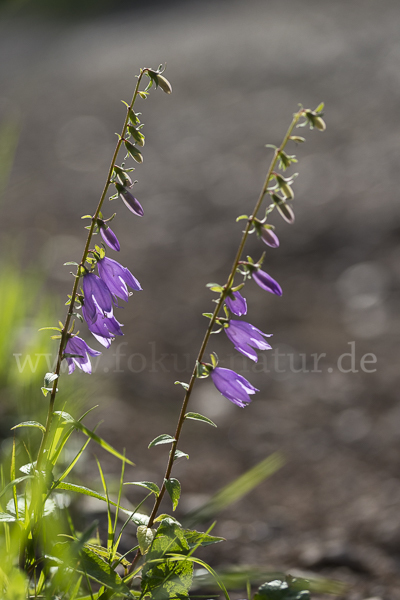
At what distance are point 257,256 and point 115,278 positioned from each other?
3.33 meters

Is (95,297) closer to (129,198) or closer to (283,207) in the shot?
(129,198)

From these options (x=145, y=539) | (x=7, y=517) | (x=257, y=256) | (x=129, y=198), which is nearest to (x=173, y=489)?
(x=145, y=539)

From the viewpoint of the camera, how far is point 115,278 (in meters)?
1.38

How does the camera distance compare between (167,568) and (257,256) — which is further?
(257,256)

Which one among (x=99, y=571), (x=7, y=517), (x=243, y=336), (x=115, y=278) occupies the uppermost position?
(x=115, y=278)

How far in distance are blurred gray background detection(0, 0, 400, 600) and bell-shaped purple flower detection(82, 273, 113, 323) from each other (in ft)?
4.31

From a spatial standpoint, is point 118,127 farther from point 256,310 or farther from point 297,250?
point 256,310

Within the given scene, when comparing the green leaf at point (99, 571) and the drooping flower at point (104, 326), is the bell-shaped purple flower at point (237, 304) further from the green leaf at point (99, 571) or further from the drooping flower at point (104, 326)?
the green leaf at point (99, 571)

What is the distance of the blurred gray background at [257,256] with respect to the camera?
2.69m

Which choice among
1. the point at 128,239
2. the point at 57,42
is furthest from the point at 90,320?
the point at 57,42

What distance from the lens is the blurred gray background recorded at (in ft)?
8.82

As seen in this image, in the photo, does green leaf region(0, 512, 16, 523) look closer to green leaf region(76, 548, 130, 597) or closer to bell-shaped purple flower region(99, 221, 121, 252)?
green leaf region(76, 548, 130, 597)

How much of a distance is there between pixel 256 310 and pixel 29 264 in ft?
6.06

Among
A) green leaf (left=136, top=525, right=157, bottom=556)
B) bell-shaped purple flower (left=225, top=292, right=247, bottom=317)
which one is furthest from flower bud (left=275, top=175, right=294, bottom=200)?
green leaf (left=136, top=525, right=157, bottom=556)
